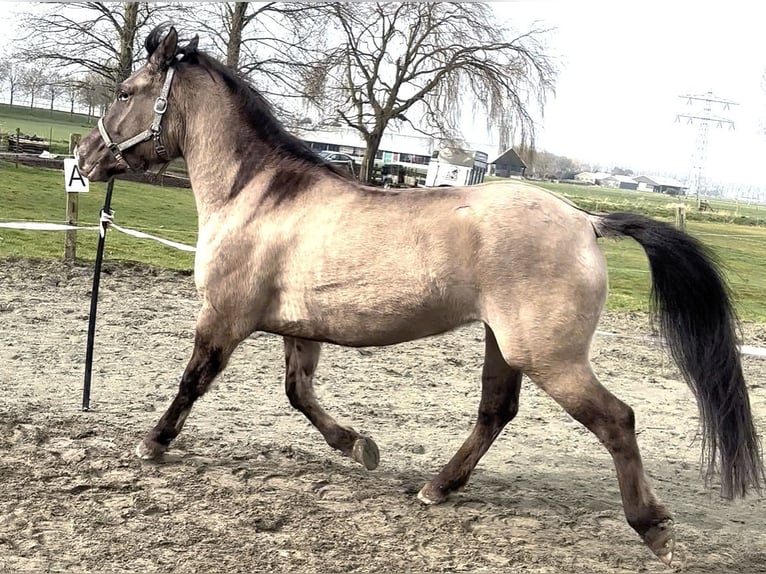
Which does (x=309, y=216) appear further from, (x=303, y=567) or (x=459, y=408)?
(x=459, y=408)

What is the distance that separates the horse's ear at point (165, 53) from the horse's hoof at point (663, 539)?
317cm

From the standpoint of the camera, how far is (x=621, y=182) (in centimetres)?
8562

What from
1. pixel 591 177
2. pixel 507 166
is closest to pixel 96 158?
pixel 507 166

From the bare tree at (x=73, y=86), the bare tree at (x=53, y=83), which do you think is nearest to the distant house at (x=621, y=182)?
the bare tree at (x=73, y=86)

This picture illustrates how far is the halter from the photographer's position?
13.1 feet

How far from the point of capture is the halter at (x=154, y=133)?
13.1ft

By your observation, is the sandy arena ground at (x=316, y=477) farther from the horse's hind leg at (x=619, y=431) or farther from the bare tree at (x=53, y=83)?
the bare tree at (x=53, y=83)

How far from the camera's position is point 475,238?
10.6 ft

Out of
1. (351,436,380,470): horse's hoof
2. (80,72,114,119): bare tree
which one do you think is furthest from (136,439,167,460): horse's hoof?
(80,72,114,119): bare tree

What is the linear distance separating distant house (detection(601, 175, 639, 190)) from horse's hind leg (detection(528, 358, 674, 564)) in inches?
3095

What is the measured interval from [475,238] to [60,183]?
757 inches

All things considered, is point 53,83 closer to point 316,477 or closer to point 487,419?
point 316,477

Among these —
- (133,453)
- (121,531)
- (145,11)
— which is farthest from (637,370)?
(145,11)

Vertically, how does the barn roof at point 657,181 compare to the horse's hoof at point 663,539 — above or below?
above
